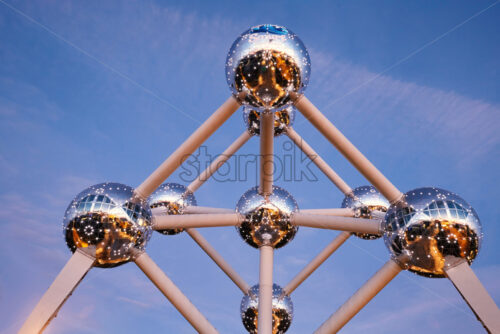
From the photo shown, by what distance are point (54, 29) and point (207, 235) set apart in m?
13.1

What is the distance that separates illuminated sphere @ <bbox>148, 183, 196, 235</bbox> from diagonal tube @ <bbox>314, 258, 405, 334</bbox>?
438 cm

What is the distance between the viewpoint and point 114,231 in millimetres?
4984

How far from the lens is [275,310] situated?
8070 millimetres

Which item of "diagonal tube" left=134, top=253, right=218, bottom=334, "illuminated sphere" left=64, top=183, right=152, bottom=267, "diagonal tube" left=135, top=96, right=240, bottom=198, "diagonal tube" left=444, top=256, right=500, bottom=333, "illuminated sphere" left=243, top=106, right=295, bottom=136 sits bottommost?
"diagonal tube" left=444, top=256, right=500, bottom=333

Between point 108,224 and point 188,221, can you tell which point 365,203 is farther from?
point 108,224

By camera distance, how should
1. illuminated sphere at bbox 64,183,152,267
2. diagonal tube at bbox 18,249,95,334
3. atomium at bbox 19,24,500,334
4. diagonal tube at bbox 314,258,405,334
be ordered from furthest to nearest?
illuminated sphere at bbox 64,183,152,267, diagonal tube at bbox 314,258,405,334, atomium at bbox 19,24,500,334, diagonal tube at bbox 18,249,95,334

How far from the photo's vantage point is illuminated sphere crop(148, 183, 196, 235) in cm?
862

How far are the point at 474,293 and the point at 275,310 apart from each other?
15.0 ft

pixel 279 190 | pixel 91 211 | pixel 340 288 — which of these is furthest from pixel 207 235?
pixel 91 211

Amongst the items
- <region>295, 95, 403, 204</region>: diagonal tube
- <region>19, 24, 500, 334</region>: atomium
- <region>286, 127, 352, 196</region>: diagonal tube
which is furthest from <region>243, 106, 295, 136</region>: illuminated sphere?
<region>295, 95, 403, 204</region>: diagonal tube

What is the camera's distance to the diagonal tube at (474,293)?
3908 millimetres

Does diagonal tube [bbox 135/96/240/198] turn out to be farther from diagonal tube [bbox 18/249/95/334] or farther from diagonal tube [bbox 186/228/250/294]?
diagonal tube [bbox 186/228/250/294]

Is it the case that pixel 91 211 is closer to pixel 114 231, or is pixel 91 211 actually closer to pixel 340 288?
pixel 114 231

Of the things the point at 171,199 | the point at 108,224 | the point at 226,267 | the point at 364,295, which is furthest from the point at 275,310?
the point at 108,224
